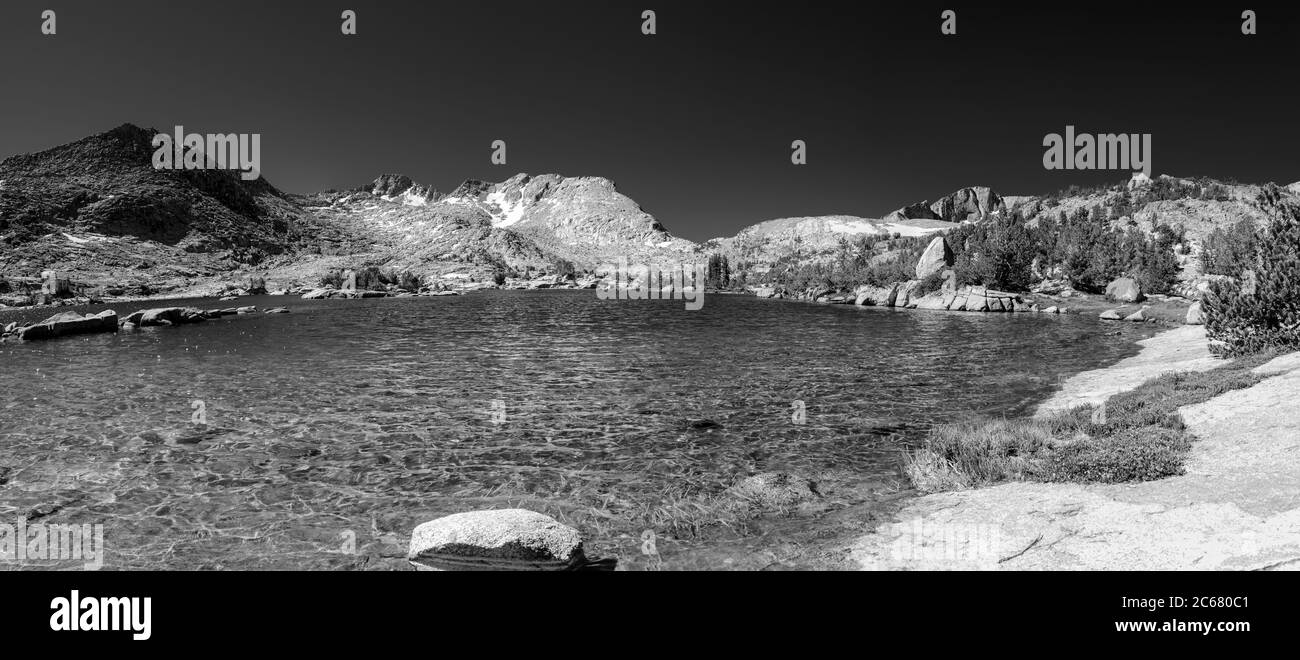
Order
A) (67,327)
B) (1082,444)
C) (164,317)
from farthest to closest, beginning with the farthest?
(164,317) < (67,327) < (1082,444)

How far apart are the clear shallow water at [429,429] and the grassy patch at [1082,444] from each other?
1466mm

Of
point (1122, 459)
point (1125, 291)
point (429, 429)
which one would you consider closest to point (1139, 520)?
point (1122, 459)

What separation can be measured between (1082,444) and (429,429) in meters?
18.7

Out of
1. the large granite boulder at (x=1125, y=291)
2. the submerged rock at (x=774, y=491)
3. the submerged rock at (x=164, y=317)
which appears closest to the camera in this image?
the submerged rock at (x=774, y=491)

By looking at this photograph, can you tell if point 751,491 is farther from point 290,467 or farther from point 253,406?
point 253,406

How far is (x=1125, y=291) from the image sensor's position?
220 ft

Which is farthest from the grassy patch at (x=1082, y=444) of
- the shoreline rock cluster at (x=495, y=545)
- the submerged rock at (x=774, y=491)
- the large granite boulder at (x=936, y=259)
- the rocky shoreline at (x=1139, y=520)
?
the large granite boulder at (x=936, y=259)

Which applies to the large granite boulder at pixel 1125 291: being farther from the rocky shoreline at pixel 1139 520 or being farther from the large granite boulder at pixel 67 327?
the large granite boulder at pixel 67 327

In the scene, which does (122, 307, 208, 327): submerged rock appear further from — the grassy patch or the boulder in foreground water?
the grassy patch

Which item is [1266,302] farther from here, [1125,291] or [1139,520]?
[1125,291]

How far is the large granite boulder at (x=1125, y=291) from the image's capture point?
6594cm
